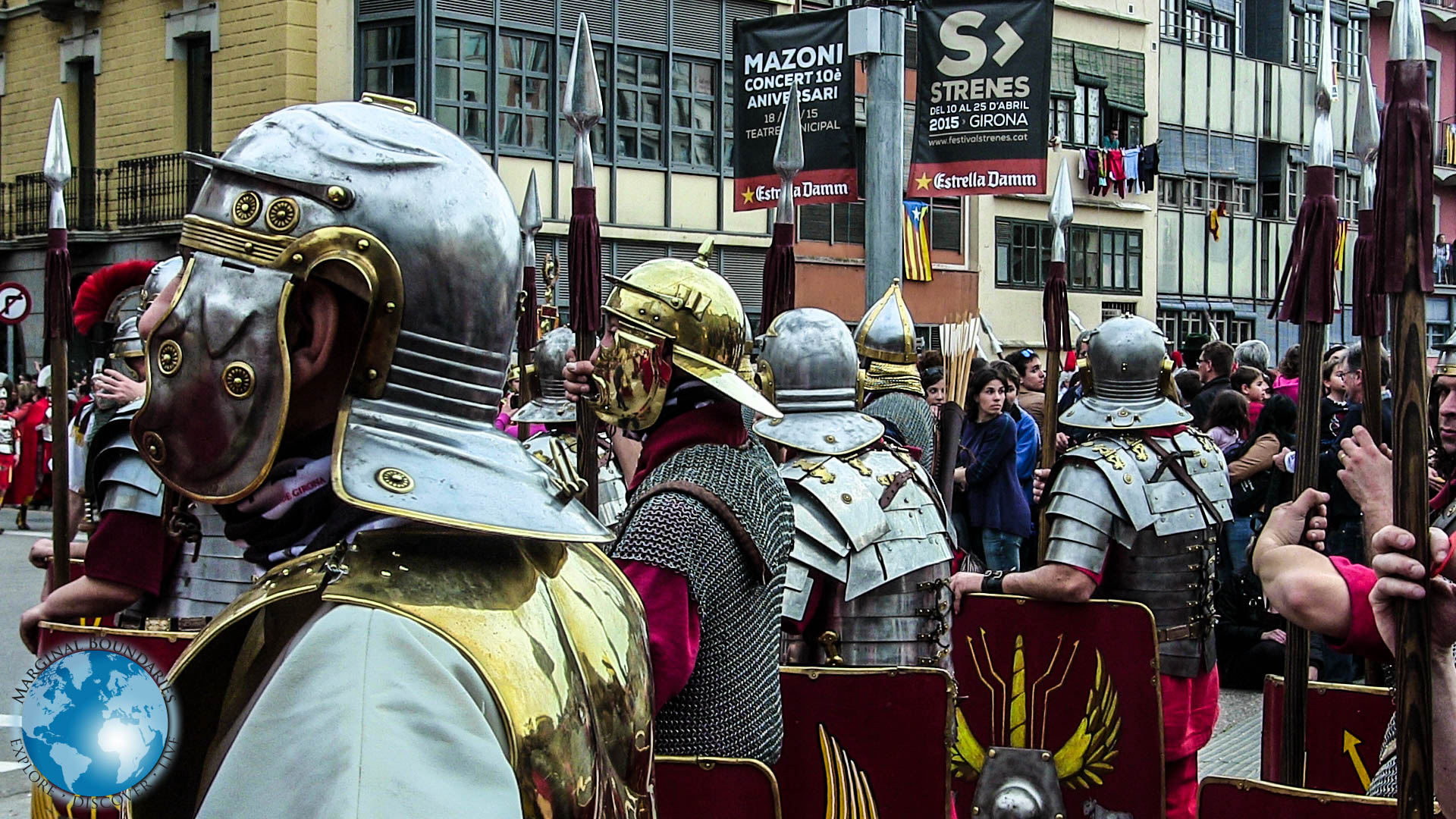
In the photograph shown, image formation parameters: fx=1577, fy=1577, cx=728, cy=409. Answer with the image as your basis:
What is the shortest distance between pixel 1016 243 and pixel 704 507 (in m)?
29.1

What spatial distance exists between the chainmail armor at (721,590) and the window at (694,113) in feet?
69.3

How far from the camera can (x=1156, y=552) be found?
595 cm

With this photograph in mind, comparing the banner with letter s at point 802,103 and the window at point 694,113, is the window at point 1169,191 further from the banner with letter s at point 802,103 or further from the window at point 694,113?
the banner with letter s at point 802,103

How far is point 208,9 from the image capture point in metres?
22.7

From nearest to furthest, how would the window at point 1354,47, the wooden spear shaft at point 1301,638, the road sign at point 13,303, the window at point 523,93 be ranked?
the wooden spear shaft at point 1301,638
the road sign at point 13,303
the window at point 523,93
the window at point 1354,47

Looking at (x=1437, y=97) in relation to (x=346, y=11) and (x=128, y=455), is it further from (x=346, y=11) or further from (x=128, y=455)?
(x=128, y=455)

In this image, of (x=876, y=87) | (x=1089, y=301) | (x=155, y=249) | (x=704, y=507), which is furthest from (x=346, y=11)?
(x=704, y=507)

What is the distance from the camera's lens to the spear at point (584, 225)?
500cm

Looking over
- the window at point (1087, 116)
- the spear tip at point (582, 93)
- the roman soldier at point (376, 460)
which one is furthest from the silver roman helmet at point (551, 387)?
the window at point (1087, 116)

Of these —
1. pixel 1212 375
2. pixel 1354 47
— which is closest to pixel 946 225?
pixel 1354 47

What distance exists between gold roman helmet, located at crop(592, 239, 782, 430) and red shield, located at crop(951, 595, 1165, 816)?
2.42 meters

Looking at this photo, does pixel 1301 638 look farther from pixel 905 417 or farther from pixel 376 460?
pixel 376 460

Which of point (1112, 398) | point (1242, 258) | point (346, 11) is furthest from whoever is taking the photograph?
point (1242, 258)

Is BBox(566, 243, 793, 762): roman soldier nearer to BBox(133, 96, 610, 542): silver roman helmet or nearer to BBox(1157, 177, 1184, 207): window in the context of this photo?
BBox(133, 96, 610, 542): silver roman helmet
